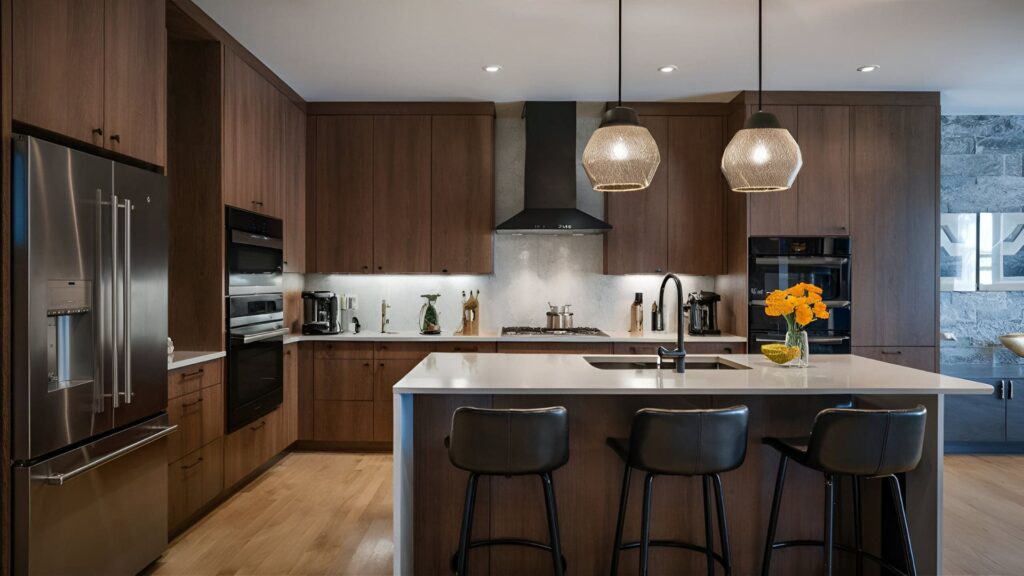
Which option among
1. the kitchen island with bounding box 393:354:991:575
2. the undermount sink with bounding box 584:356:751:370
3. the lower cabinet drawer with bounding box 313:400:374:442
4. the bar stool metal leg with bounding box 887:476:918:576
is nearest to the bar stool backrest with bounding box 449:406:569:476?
the kitchen island with bounding box 393:354:991:575

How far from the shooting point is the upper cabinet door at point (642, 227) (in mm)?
4957

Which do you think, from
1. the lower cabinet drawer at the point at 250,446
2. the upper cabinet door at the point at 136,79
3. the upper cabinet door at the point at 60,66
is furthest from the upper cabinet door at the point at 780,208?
the upper cabinet door at the point at 60,66

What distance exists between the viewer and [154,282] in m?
2.65

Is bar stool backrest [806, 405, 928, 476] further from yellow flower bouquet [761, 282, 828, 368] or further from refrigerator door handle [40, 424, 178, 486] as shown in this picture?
refrigerator door handle [40, 424, 178, 486]

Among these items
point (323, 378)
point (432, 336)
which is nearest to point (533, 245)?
point (432, 336)

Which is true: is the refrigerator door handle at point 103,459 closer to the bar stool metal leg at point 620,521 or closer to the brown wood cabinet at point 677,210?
the bar stool metal leg at point 620,521

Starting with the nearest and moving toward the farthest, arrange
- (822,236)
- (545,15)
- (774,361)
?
1. (774,361)
2. (545,15)
3. (822,236)

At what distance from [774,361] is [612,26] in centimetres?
197

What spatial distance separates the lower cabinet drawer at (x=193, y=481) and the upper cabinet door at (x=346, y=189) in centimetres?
187

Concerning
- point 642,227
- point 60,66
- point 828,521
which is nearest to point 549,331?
point 642,227

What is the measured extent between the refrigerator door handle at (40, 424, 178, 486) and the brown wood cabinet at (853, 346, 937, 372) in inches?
174

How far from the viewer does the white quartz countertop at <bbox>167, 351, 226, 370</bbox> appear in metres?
2.99

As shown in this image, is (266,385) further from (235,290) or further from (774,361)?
(774,361)

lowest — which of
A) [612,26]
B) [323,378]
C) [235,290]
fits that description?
[323,378]
